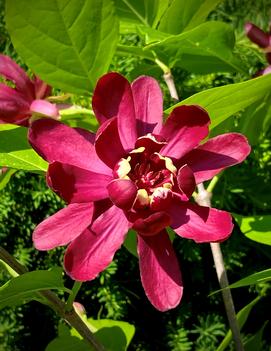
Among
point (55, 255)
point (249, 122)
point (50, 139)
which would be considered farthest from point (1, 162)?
point (55, 255)

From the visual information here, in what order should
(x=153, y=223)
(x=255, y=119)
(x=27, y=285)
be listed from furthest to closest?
(x=255, y=119), (x=27, y=285), (x=153, y=223)

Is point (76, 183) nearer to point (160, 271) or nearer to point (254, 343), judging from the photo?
point (160, 271)

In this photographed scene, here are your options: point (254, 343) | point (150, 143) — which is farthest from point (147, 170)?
point (254, 343)

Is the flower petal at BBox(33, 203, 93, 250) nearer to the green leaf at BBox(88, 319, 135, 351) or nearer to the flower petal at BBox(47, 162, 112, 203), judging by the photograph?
the flower petal at BBox(47, 162, 112, 203)

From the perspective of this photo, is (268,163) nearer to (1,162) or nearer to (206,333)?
(206,333)

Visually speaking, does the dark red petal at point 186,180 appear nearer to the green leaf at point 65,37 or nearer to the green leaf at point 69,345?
the green leaf at point 65,37
